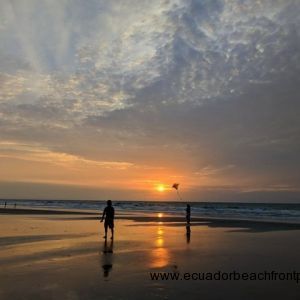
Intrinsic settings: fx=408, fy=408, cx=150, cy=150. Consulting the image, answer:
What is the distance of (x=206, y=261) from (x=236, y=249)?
398 centimetres

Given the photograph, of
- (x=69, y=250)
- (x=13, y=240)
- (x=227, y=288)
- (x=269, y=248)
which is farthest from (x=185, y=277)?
(x=13, y=240)

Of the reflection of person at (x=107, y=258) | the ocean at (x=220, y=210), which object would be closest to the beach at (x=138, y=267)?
the reflection of person at (x=107, y=258)

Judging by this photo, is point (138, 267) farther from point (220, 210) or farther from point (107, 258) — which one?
point (220, 210)

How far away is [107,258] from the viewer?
15.0 meters

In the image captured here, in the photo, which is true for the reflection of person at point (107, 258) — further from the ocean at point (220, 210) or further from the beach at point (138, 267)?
the ocean at point (220, 210)

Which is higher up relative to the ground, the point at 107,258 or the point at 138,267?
the point at 107,258

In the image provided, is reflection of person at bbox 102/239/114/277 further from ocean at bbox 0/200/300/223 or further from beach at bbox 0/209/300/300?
ocean at bbox 0/200/300/223

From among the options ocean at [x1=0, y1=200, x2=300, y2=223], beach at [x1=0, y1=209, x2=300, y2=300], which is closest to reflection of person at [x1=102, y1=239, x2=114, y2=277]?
beach at [x1=0, y1=209, x2=300, y2=300]

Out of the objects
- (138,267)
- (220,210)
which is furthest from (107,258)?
(220,210)

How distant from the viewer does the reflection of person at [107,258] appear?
41.4 ft

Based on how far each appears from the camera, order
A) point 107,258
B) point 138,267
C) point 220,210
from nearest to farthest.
Answer: point 138,267
point 107,258
point 220,210

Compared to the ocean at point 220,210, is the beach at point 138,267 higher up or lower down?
lower down

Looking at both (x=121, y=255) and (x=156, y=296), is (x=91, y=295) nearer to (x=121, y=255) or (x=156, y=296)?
(x=156, y=296)

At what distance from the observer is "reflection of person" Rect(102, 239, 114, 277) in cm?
1262
